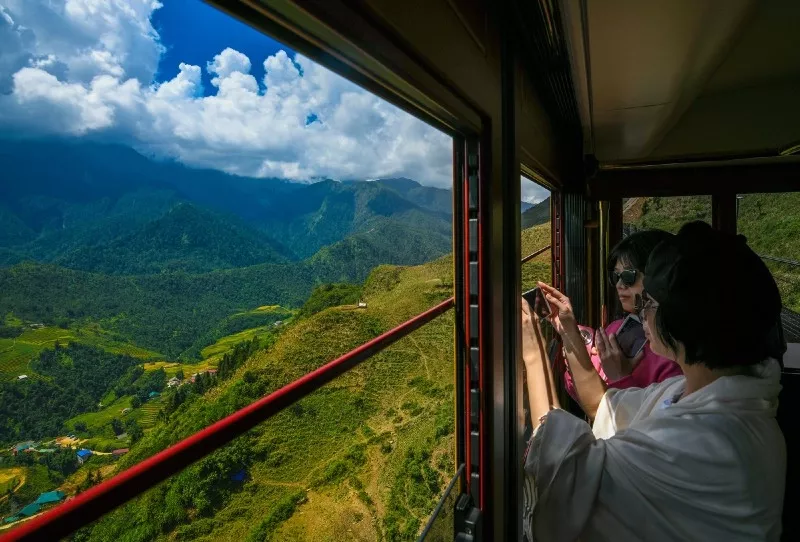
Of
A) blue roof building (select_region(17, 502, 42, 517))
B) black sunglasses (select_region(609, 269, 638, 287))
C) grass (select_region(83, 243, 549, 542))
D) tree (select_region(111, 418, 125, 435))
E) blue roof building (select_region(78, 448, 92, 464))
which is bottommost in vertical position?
grass (select_region(83, 243, 549, 542))

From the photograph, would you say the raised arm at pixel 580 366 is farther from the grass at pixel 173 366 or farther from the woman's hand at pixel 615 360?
the grass at pixel 173 366

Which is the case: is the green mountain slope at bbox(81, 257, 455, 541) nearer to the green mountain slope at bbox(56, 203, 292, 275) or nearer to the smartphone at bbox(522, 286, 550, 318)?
the green mountain slope at bbox(56, 203, 292, 275)

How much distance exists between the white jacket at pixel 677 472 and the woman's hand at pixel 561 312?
0.63 metres

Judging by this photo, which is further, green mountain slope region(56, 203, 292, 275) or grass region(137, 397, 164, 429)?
green mountain slope region(56, 203, 292, 275)

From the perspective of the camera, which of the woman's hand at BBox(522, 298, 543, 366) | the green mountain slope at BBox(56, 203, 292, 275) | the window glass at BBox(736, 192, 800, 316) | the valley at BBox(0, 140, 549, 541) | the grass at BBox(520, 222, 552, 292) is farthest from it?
the window glass at BBox(736, 192, 800, 316)

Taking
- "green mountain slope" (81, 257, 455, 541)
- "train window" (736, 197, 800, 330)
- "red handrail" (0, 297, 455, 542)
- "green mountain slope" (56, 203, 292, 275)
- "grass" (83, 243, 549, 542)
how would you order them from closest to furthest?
1. "red handrail" (0, 297, 455, 542)
2. "green mountain slope" (56, 203, 292, 275)
3. "train window" (736, 197, 800, 330)
4. "green mountain slope" (81, 257, 455, 541)
5. "grass" (83, 243, 549, 542)

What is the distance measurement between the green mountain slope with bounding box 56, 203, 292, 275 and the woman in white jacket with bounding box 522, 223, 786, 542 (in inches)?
48.5

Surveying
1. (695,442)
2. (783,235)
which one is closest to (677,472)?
(695,442)

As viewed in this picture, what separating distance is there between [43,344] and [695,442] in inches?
64.3

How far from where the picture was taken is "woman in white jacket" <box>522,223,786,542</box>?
2.67ft

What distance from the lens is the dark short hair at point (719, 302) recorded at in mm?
845

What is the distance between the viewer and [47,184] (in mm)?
1178

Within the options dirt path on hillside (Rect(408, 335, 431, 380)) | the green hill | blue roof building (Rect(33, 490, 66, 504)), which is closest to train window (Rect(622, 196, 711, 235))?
the green hill

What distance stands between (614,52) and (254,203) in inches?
64.0
